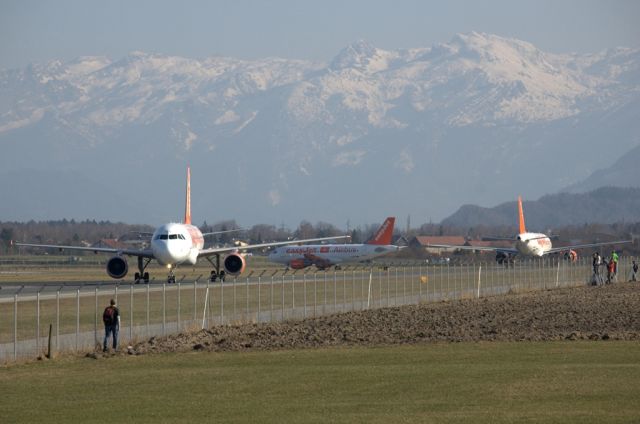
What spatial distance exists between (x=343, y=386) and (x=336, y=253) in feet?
314

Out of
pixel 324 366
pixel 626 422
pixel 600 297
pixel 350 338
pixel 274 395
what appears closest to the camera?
pixel 626 422

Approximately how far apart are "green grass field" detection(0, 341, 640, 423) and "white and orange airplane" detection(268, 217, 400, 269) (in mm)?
84069

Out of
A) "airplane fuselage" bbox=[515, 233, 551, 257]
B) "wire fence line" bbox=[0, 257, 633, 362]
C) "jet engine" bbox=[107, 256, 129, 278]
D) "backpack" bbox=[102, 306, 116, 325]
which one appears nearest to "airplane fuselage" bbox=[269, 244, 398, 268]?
"airplane fuselage" bbox=[515, 233, 551, 257]

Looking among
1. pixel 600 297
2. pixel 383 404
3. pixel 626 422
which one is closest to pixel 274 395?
pixel 383 404

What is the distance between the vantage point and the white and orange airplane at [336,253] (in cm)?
12688

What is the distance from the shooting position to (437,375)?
114 feet

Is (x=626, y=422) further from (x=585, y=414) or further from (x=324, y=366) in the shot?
(x=324, y=366)

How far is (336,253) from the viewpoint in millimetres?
128500

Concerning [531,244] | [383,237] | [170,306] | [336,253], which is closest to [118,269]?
[170,306]

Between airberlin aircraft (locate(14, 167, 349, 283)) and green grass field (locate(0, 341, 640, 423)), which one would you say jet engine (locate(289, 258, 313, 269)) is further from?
green grass field (locate(0, 341, 640, 423))

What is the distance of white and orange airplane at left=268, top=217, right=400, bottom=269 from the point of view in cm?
12688

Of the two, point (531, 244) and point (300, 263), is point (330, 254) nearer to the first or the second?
point (300, 263)

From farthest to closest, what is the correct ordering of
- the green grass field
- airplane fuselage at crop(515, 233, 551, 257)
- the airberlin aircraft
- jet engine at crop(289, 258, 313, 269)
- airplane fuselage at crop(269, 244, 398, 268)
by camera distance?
1. airplane fuselage at crop(515, 233, 551, 257)
2. airplane fuselage at crop(269, 244, 398, 268)
3. jet engine at crop(289, 258, 313, 269)
4. the airberlin aircraft
5. the green grass field

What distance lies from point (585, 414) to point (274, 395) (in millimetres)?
7328
